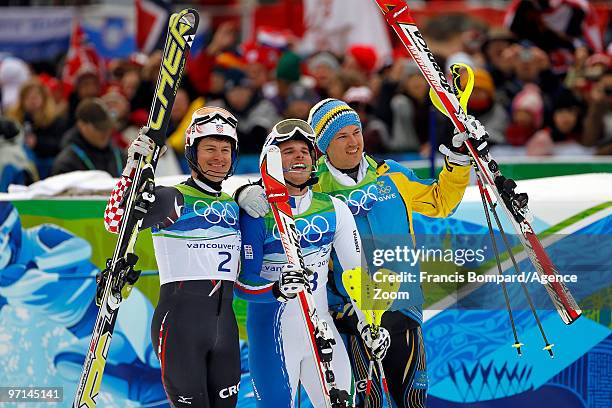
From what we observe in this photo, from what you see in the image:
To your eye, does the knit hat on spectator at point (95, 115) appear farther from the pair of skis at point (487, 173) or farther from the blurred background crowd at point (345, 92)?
the pair of skis at point (487, 173)

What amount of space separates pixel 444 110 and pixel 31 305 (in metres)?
3.05

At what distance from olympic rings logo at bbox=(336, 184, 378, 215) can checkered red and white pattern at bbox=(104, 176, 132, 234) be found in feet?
3.94

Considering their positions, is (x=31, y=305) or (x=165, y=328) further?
(x=31, y=305)

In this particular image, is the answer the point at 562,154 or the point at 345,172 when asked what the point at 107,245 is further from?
the point at 562,154

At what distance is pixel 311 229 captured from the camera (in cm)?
652

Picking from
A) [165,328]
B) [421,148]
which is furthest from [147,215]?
[421,148]

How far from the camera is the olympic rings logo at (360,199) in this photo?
682 centimetres

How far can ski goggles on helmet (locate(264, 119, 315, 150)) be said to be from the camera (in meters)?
6.53

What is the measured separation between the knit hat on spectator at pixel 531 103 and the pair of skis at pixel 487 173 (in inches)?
230

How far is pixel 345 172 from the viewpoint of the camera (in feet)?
22.6

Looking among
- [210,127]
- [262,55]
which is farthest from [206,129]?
[262,55]

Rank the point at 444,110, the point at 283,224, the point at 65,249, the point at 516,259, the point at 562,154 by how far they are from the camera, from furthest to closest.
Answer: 1. the point at 562,154
2. the point at 65,249
3. the point at 516,259
4. the point at 444,110
5. the point at 283,224

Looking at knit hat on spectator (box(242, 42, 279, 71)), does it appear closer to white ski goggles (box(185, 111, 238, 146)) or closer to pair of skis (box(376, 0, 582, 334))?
pair of skis (box(376, 0, 582, 334))

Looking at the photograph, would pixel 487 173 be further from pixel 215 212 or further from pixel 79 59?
pixel 79 59
